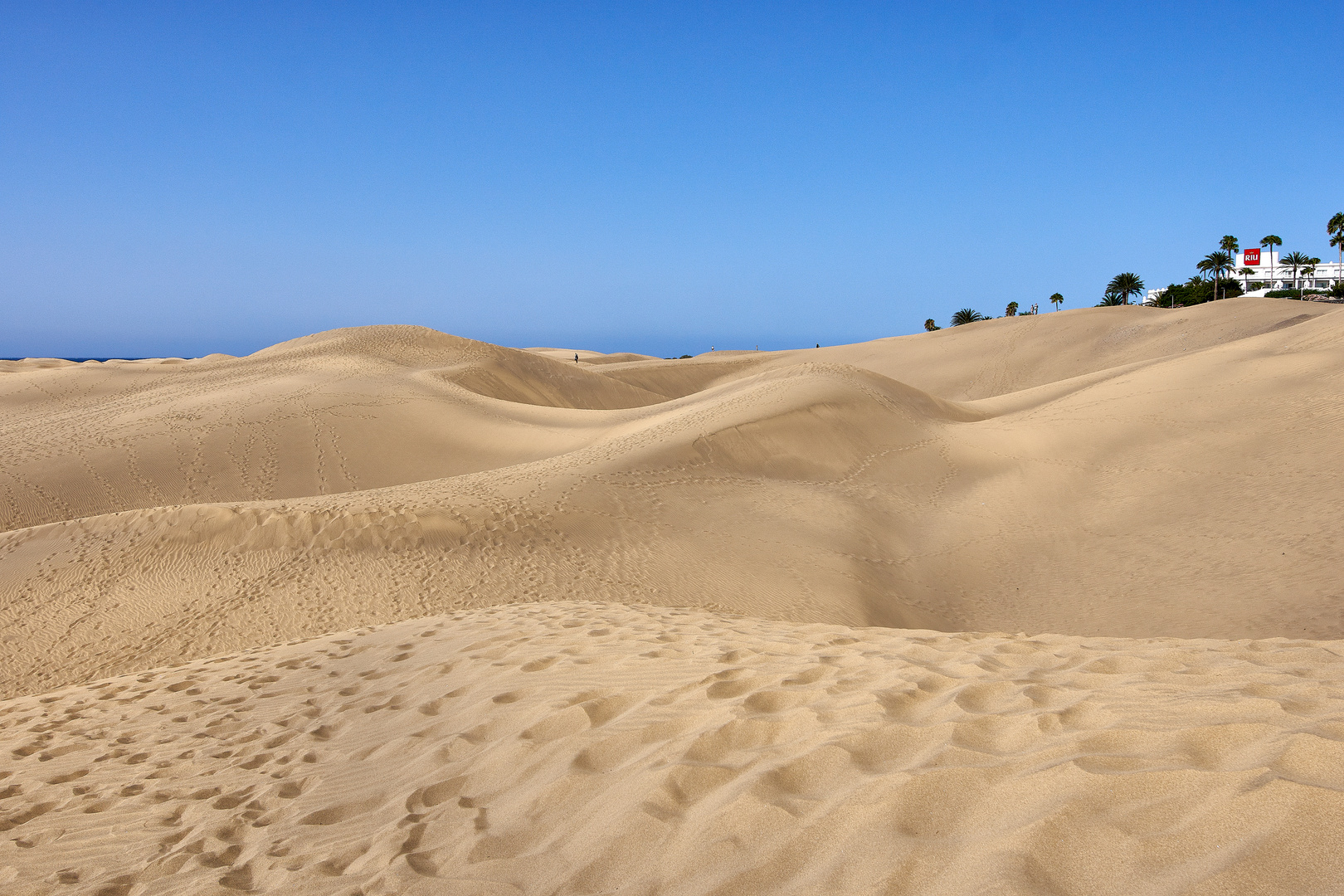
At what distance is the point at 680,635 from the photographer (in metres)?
5.90

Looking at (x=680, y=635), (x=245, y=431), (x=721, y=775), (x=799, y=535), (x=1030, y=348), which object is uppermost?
(x=1030, y=348)

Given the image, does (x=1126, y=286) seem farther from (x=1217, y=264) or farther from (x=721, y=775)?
(x=721, y=775)

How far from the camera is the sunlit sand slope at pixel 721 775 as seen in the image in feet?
7.37

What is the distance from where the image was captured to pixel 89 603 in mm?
10273

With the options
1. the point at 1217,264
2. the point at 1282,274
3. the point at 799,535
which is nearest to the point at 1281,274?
the point at 1282,274

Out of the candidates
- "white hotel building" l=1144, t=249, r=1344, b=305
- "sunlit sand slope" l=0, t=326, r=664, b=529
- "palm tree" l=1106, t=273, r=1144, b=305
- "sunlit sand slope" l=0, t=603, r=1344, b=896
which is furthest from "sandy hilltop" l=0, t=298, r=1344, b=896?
"white hotel building" l=1144, t=249, r=1344, b=305

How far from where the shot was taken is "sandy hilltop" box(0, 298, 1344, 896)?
2.57 m

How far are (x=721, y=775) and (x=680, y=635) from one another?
9.27ft

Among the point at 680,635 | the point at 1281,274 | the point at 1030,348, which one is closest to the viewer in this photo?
the point at 680,635

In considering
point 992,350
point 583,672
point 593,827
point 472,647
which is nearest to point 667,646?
point 583,672

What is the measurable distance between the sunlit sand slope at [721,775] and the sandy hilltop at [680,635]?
22mm

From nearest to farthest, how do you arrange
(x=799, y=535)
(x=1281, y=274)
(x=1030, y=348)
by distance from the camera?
(x=799, y=535) → (x=1030, y=348) → (x=1281, y=274)

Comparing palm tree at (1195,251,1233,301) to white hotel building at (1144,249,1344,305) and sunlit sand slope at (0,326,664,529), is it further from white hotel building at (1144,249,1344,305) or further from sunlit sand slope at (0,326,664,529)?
sunlit sand slope at (0,326,664,529)

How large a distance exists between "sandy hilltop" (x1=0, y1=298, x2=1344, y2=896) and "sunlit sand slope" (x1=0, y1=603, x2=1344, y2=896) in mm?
22
